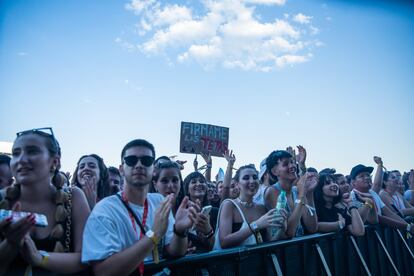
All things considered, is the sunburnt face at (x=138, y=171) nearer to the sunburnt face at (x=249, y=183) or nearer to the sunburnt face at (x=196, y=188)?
the sunburnt face at (x=249, y=183)

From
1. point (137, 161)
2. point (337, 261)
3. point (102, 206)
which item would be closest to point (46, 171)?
point (102, 206)

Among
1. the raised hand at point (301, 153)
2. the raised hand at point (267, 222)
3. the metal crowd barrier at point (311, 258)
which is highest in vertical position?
the raised hand at point (301, 153)

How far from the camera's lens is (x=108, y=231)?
2197 millimetres

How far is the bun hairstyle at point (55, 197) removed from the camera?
2.19 metres

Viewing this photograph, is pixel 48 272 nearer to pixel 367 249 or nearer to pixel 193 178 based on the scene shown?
pixel 193 178

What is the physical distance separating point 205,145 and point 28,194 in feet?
23.1

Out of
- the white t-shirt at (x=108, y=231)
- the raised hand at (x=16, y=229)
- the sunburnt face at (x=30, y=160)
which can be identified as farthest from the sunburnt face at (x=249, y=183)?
the raised hand at (x=16, y=229)

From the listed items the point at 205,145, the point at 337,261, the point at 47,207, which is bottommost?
the point at 337,261

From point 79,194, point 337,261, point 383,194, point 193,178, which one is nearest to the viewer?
point 79,194

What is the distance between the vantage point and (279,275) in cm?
307

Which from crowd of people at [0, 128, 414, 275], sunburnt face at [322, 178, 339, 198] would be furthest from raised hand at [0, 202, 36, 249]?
sunburnt face at [322, 178, 339, 198]

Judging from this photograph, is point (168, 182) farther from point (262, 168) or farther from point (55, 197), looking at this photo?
point (262, 168)

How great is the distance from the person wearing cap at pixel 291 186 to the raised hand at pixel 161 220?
2203 mm

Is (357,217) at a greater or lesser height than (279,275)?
greater
